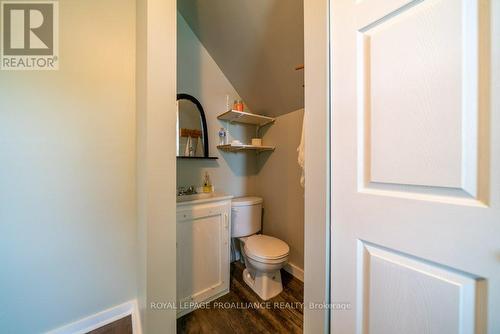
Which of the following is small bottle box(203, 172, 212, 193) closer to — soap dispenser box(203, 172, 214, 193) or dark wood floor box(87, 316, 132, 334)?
soap dispenser box(203, 172, 214, 193)

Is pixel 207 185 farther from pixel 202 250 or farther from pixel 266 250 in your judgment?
pixel 266 250

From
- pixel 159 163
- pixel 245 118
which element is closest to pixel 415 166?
pixel 159 163

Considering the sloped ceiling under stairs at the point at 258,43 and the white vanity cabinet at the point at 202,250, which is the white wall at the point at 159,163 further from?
the sloped ceiling under stairs at the point at 258,43

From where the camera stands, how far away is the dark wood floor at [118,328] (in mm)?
1162

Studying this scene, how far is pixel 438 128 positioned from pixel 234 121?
177 cm

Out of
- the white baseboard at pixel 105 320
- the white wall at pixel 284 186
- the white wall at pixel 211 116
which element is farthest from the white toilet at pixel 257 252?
the white baseboard at pixel 105 320

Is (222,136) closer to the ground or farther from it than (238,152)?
farther from it

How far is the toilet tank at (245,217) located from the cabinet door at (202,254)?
0.76 feet

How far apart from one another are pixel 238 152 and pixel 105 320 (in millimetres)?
1774

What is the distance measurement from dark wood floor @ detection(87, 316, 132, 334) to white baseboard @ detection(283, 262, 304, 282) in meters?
1.39

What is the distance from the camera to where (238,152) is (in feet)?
6.86

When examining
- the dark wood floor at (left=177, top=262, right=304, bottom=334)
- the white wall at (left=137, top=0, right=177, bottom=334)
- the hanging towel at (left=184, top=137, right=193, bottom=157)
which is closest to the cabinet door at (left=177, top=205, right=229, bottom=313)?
the dark wood floor at (left=177, top=262, right=304, bottom=334)

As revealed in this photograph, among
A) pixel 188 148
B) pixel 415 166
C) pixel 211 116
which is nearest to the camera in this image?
pixel 415 166

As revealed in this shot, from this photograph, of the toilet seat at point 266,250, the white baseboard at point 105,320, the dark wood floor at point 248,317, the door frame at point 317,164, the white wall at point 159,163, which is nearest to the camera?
the door frame at point 317,164
